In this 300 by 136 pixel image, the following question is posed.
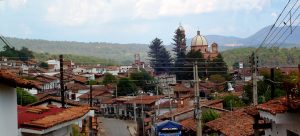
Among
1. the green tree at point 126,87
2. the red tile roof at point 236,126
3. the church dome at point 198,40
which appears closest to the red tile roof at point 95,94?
the green tree at point 126,87

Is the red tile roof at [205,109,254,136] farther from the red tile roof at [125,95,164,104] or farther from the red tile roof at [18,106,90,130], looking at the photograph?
the red tile roof at [125,95,164,104]

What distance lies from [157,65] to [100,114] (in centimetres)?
4278

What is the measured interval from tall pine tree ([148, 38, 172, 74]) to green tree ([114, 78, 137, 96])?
119 feet

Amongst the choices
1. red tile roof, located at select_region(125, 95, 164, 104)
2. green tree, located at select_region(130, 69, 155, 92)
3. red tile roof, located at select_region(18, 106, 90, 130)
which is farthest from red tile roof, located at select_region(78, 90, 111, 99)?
red tile roof, located at select_region(18, 106, 90, 130)

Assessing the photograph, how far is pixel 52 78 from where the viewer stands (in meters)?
87.8

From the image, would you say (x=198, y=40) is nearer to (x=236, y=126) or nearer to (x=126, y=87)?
(x=126, y=87)

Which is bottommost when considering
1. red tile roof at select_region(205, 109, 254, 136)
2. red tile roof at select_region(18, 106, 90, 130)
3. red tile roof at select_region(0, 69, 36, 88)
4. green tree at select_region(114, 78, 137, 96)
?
green tree at select_region(114, 78, 137, 96)

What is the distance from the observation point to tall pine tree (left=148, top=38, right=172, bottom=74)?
125500 millimetres

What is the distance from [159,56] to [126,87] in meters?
44.4

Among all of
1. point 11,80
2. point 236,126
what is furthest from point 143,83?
point 11,80

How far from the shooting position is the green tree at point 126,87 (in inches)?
3342

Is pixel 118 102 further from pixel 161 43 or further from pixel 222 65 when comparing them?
pixel 161 43

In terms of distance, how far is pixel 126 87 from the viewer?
87.2 metres

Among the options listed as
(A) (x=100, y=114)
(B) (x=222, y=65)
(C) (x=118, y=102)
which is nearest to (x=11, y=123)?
(C) (x=118, y=102)
